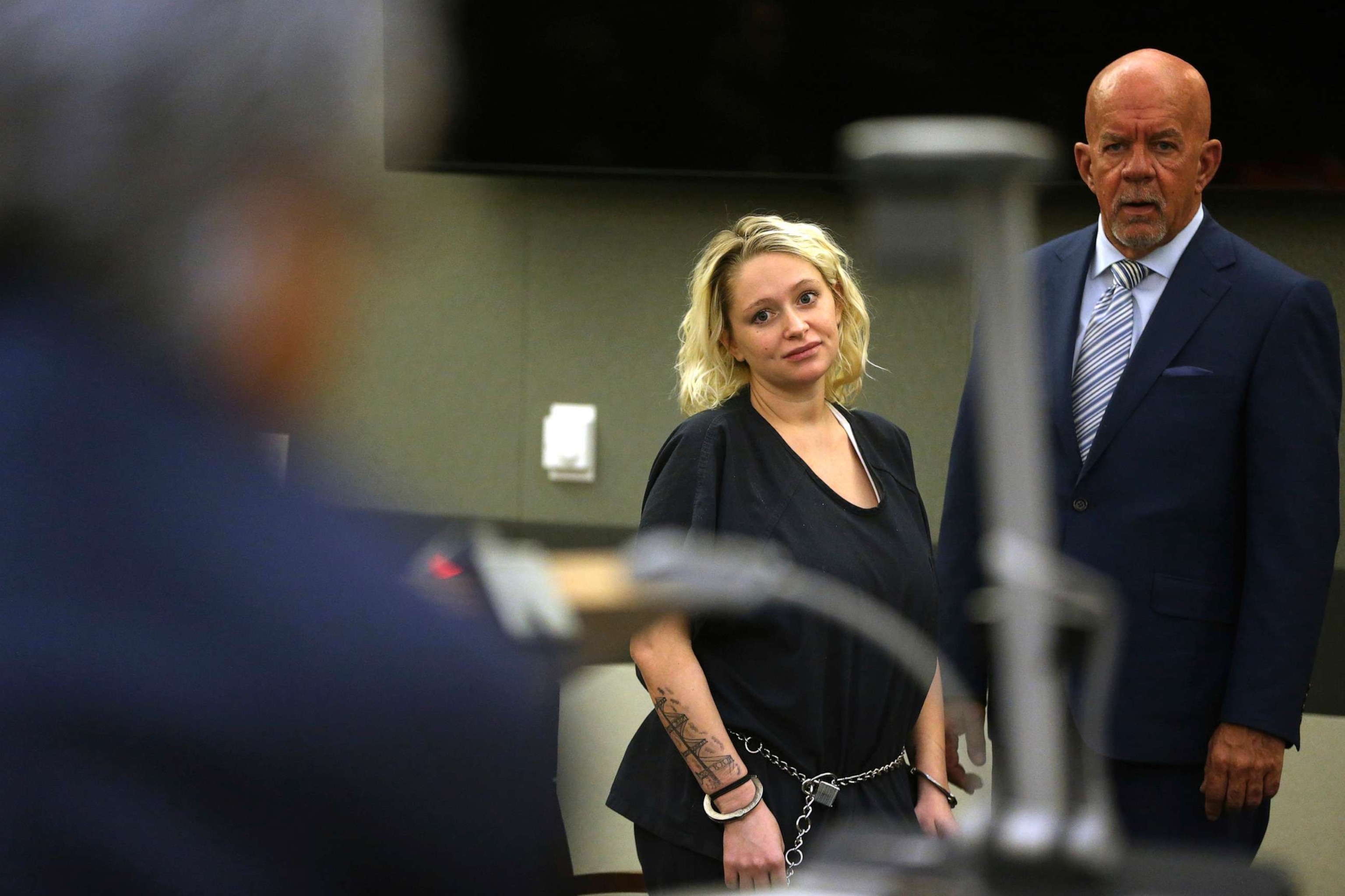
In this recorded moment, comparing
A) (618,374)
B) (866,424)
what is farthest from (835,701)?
(618,374)

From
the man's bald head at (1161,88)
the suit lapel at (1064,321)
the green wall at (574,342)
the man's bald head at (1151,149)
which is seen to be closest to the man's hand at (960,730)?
the suit lapel at (1064,321)

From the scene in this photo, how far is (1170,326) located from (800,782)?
782 mm

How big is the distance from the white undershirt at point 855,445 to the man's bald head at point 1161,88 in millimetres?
551

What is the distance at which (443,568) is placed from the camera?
0.59 metres

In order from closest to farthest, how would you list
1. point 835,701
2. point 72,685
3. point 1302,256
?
point 72,685 < point 835,701 < point 1302,256

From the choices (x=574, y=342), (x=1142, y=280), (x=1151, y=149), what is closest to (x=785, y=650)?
(x=1142, y=280)

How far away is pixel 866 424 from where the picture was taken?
1.87 meters

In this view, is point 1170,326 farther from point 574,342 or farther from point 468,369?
point 468,369

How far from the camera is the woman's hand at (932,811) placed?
1685mm

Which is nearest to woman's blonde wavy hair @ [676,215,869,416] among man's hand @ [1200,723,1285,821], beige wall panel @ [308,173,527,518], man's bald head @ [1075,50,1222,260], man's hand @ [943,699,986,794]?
man's bald head @ [1075,50,1222,260]

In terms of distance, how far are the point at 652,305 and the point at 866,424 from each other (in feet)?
3.74

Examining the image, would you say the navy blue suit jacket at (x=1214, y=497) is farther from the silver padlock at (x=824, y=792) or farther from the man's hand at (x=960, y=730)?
the silver padlock at (x=824, y=792)

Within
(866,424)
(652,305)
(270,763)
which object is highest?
(652,305)

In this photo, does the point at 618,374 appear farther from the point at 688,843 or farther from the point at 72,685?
the point at 72,685
